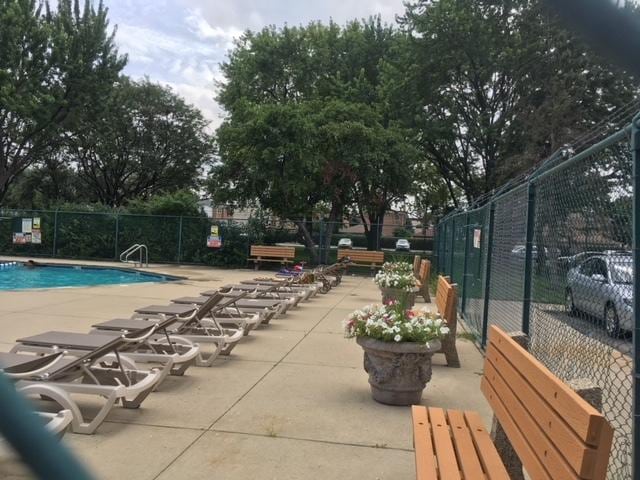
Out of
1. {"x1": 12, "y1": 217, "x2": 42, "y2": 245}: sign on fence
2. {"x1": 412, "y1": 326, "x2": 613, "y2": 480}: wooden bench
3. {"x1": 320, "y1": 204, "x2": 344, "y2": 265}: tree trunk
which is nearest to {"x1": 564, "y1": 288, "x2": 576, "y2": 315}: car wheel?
{"x1": 412, "y1": 326, "x2": 613, "y2": 480}: wooden bench

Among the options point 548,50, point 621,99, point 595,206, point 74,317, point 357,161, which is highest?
point 548,50

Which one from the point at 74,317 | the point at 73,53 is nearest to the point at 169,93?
the point at 73,53

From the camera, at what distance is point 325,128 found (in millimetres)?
22938

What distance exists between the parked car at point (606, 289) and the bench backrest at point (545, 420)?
736 mm

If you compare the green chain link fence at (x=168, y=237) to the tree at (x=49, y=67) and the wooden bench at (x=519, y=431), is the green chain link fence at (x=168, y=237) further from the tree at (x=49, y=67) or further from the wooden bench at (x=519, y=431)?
Result: the wooden bench at (x=519, y=431)

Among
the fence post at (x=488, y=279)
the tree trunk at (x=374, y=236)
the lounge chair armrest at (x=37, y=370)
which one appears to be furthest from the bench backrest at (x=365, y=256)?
the lounge chair armrest at (x=37, y=370)

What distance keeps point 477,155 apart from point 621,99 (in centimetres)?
748

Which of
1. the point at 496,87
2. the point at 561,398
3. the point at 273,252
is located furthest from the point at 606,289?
the point at 496,87

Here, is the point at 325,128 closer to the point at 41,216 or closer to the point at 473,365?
the point at 41,216

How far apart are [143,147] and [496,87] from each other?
24.3m

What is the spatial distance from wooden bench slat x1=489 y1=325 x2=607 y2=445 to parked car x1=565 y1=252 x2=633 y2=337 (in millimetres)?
792

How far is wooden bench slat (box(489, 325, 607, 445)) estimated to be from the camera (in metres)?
1.95

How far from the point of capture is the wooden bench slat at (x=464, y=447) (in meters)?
2.93

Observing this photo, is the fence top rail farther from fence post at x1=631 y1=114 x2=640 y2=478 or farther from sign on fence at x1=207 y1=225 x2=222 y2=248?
sign on fence at x1=207 y1=225 x2=222 y2=248
